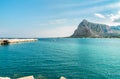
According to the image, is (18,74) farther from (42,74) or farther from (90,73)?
(90,73)

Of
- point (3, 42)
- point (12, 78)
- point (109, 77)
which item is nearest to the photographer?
point (12, 78)

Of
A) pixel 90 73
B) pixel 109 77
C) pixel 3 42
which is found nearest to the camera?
pixel 109 77

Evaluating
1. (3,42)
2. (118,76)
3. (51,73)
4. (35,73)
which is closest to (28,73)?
(35,73)

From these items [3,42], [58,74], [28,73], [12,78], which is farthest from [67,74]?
[3,42]

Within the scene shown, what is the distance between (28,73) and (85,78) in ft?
33.8

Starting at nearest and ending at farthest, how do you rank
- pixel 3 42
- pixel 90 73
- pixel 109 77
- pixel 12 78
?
pixel 12 78 < pixel 109 77 < pixel 90 73 < pixel 3 42

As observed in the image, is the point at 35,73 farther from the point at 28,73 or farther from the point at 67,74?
the point at 67,74

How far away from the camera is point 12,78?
32.4m

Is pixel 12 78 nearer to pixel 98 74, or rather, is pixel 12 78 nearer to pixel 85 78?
pixel 85 78

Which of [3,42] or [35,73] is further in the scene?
[3,42]

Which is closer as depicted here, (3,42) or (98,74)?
(98,74)

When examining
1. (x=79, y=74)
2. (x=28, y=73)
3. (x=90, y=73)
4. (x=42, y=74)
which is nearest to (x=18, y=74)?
(x=28, y=73)

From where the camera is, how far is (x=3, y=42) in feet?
436

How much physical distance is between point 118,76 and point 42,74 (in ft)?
43.8
